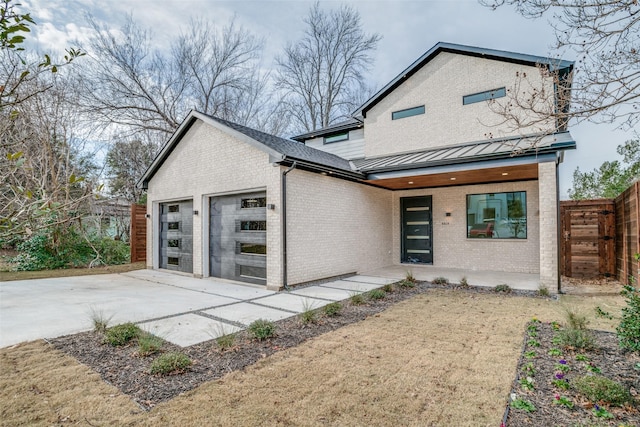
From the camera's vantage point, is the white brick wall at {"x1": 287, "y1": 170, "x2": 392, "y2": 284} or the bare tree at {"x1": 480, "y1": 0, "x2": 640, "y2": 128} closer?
the bare tree at {"x1": 480, "y1": 0, "x2": 640, "y2": 128}

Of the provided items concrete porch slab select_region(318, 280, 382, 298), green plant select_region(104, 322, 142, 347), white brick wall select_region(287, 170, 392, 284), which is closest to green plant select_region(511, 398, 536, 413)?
green plant select_region(104, 322, 142, 347)

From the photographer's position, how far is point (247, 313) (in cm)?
561

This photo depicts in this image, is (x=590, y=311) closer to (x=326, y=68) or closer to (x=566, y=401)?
(x=566, y=401)

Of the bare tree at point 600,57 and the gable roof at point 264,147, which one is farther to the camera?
the gable roof at point 264,147

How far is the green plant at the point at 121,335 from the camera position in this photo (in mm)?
4016

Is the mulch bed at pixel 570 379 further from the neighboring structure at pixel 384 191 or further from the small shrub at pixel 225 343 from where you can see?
the neighboring structure at pixel 384 191

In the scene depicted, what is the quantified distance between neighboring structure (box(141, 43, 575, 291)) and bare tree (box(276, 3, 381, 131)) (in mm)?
10408

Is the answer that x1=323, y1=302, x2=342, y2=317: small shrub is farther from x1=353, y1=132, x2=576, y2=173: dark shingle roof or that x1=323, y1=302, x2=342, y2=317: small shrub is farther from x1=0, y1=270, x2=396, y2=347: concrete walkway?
x1=353, y1=132, x2=576, y2=173: dark shingle roof

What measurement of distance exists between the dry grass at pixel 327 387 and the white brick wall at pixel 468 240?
6007mm

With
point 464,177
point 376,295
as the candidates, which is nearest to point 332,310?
point 376,295

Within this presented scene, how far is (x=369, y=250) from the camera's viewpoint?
10594mm

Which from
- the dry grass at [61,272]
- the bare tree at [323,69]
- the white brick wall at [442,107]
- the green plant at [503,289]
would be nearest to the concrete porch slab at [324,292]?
the green plant at [503,289]

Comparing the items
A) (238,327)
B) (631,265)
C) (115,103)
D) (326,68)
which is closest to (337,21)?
(326,68)

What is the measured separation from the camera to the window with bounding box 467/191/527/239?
9844 mm
